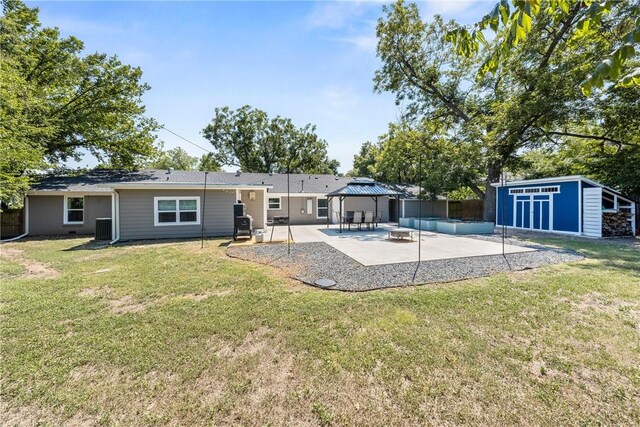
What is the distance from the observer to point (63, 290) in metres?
4.87

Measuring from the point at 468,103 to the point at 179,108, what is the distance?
60.4ft

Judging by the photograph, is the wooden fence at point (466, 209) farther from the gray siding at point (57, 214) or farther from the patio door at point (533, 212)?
the gray siding at point (57, 214)

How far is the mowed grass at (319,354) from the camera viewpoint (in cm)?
224

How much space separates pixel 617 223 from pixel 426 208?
33.2 ft

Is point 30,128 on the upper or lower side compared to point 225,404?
upper

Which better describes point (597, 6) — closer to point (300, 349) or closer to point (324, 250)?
point (300, 349)

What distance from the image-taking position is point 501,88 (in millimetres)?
18094

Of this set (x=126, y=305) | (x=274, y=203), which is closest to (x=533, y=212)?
(x=274, y=203)

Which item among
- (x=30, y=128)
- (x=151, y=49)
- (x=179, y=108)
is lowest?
(x=30, y=128)

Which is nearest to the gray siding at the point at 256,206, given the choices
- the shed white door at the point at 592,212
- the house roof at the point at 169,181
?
the house roof at the point at 169,181

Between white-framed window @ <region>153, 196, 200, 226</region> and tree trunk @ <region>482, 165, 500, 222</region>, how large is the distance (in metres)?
17.1

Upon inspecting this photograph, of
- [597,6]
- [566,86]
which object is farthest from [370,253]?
[566,86]

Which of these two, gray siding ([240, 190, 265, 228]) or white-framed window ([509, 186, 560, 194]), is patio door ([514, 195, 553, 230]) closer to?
white-framed window ([509, 186, 560, 194])

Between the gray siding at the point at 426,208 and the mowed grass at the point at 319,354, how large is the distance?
49.6ft
